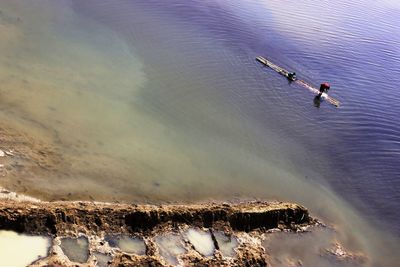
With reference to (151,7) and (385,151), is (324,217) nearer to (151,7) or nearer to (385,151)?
(385,151)

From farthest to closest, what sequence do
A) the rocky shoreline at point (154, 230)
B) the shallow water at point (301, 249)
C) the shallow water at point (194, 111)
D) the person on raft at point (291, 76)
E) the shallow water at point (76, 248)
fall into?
the person on raft at point (291, 76) → the shallow water at point (194, 111) → the shallow water at point (301, 249) → the rocky shoreline at point (154, 230) → the shallow water at point (76, 248)

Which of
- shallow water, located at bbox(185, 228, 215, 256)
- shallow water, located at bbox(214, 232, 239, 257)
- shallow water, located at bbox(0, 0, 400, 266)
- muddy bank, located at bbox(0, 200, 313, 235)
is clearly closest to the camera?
muddy bank, located at bbox(0, 200, 313, 235)

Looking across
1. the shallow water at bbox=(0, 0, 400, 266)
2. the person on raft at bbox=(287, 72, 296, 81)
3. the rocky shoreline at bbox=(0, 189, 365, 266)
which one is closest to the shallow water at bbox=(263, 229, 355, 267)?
the rocky shoreline at bbox=(0, 189, 365, 266)

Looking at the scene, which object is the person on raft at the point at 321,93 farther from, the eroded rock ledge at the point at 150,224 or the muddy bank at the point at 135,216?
the eroded rock ledge at the point at 150,224

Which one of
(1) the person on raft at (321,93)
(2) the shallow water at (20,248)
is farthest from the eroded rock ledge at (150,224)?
(1) the person on raft at (321,93)

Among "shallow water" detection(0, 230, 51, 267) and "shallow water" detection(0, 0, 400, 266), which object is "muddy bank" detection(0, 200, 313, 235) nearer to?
"shallow water" detection(0, 230, 51, 267)

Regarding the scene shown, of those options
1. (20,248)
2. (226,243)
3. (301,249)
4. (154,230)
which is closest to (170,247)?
(154,230)
